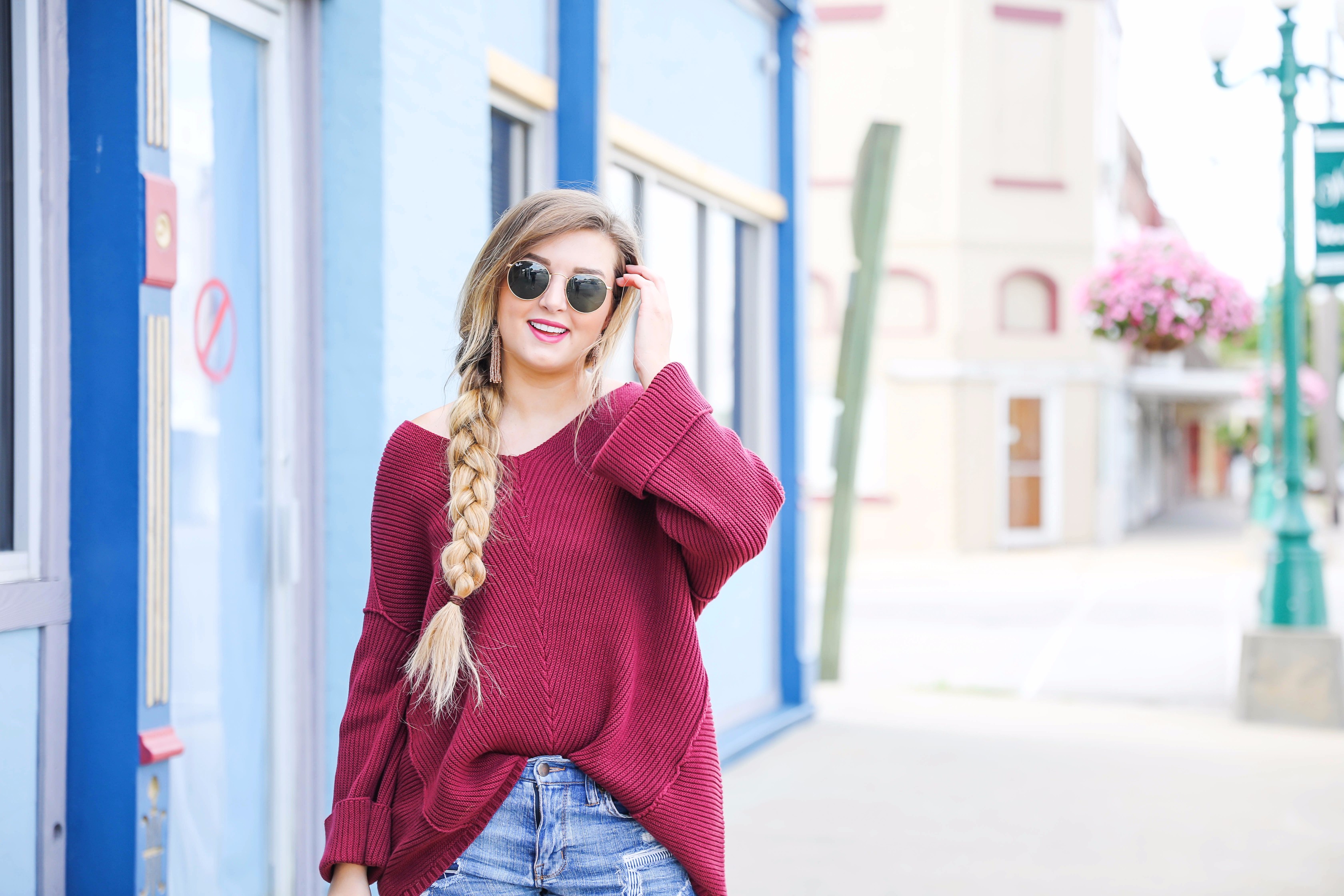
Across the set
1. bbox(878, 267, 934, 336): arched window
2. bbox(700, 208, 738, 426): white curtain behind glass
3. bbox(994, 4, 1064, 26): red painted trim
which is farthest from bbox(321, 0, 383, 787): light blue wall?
bbox(994, 4, 1064, 26): red painted trim

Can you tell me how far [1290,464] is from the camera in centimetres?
787

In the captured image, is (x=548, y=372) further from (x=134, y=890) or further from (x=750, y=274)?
(x=750, y=274)

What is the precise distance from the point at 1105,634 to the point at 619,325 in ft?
32.8

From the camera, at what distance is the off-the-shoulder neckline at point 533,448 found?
1.80 meters

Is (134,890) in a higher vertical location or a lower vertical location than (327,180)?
lower

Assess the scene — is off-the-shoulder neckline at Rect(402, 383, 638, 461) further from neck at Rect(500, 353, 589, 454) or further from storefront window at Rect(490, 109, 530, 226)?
storefront window at Rect(490, 109, 530, 226)

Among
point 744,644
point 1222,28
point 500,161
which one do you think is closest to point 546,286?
point 500,161

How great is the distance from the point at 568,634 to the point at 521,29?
321 cm

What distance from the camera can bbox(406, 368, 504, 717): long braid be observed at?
1656mm

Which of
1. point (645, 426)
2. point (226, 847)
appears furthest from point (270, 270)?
point (645, 426)

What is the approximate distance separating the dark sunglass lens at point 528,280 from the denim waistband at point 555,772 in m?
0.65

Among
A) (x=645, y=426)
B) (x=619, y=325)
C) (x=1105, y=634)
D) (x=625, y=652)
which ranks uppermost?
(x=619, y=325)

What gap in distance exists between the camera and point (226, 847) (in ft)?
10.3

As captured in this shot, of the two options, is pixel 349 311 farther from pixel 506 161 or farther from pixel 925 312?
pixel 925 312
